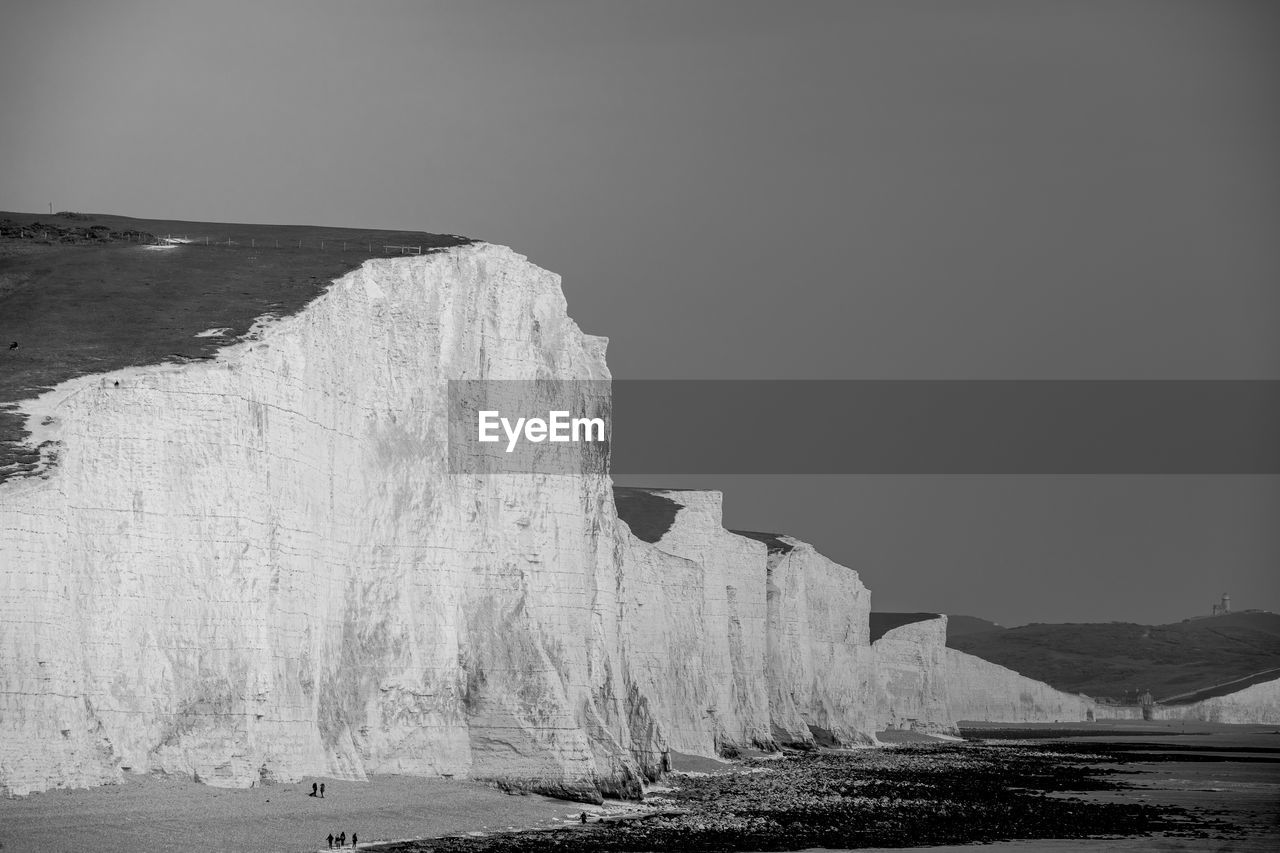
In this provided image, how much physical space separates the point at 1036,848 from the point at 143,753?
21.8 metres

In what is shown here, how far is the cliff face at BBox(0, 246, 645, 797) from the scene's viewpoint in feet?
111

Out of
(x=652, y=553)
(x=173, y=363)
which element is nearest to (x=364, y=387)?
(x=173, y=363)

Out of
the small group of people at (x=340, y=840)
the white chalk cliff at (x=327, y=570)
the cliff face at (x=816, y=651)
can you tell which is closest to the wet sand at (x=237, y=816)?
the small group of people at (x=340, y=840)

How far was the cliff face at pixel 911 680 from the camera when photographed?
115125 millimetres

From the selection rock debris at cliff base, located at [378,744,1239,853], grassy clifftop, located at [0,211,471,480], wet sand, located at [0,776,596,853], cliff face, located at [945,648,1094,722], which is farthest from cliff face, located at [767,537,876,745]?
wet sand, located at [0,776,596,853]

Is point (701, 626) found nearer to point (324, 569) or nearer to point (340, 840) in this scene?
point (324, 569)

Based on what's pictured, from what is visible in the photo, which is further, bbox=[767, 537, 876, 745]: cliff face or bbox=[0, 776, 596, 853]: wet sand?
bbox=[767, 537, 876, 745]: cliff face

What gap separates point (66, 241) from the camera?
5606cm

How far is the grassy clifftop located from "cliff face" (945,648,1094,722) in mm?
103158

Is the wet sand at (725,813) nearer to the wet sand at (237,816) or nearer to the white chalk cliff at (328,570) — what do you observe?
the wet sand at (237,816)

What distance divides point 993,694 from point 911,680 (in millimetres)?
41390

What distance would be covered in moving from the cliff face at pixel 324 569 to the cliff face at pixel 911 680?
61630 mm

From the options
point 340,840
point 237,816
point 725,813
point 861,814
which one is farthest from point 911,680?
point 237,816

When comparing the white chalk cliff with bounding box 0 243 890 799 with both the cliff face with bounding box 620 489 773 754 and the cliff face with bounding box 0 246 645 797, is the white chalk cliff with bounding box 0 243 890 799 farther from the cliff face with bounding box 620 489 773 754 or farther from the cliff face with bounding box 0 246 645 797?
the cliff face with bounding box 620 489 773 754
